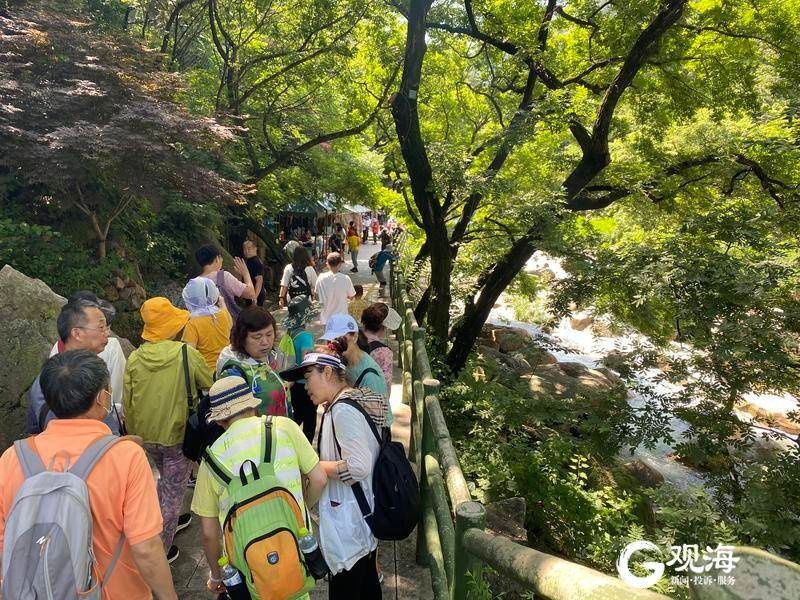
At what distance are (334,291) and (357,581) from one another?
3.16m

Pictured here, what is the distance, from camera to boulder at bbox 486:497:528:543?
3592 mm

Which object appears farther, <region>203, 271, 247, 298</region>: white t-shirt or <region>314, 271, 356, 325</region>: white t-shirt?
<region>314, 271, 356, 325</region>: white t-shirt

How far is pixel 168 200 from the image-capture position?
27.1 feet

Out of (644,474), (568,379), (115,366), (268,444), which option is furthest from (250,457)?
(568,379)

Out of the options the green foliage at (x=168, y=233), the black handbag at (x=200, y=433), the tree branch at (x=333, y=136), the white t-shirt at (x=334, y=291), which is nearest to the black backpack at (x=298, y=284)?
the white t-shirt at (x=334, y=291)

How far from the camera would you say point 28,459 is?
1.56 meters

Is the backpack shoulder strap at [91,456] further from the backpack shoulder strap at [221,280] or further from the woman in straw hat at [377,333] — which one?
the backpack shoulder strap at [221,280]

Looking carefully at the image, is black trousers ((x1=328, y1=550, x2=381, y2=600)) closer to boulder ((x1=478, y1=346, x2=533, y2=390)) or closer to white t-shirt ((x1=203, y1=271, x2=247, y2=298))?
white t-shirt ((x1=203, y1=271, x2=247, y2=298))

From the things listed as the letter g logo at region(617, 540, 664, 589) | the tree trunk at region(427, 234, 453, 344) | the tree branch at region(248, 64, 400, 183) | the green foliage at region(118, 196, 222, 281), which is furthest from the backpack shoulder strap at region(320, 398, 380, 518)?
the tree branch at region(248, 64, 400, 183)

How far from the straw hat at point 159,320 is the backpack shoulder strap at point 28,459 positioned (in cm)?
129

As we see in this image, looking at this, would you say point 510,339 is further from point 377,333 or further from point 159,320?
point 159,320

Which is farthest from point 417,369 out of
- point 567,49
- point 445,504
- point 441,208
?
point 567,49

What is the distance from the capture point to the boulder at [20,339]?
3527mm

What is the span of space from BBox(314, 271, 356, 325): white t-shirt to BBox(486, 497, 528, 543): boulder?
2.40 metres
